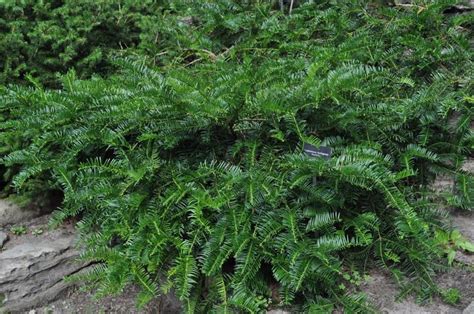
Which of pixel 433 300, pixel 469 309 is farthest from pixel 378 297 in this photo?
pixel 469 309

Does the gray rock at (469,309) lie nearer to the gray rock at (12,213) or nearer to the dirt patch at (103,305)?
the dirt patch at (103,305)

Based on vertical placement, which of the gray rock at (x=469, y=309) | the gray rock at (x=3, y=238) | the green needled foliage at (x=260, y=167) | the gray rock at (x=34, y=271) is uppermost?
the green needled foliage at (x=260, y=167)

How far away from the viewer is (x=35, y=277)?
327cm

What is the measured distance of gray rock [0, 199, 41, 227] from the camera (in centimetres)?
361

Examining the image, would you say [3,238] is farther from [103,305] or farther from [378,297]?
[378,297]

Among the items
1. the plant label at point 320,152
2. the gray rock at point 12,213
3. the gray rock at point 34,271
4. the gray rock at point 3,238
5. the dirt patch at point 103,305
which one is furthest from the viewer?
the gray rock at point 12,213

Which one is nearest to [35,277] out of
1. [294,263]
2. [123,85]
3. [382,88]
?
[123,85]

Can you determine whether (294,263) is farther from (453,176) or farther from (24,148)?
(24,148)

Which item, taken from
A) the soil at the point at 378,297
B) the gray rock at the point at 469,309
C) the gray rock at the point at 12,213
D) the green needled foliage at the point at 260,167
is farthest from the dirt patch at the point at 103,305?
the gray rock at the point at 469,309

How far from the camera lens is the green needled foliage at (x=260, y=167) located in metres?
2.67

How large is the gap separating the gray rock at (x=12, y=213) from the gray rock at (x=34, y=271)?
0.26 meters

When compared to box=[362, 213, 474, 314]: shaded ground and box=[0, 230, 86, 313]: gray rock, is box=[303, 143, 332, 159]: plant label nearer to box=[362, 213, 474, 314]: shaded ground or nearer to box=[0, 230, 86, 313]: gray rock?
box=[362, 213, 474, 314]: shaded ground

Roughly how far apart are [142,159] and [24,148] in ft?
3.26

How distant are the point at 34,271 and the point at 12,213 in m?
0.59
